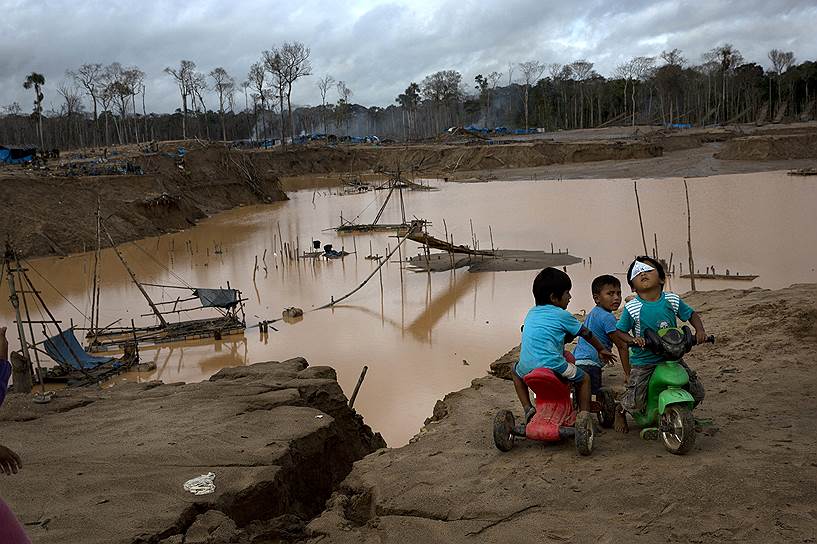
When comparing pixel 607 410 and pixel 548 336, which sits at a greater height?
pixel 548 336

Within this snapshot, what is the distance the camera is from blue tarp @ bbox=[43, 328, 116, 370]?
29.6 ft

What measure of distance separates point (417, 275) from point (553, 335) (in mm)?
11433

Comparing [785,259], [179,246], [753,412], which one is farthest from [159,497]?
[179,246]

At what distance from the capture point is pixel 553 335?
12.3ft

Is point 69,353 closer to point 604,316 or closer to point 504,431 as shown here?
point 504,431

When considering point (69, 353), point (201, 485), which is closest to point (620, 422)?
point (201, 485)

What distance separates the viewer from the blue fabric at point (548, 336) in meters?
3.74

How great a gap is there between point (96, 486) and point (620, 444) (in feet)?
Result: 8.89

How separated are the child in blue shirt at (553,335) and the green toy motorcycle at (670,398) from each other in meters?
0.27

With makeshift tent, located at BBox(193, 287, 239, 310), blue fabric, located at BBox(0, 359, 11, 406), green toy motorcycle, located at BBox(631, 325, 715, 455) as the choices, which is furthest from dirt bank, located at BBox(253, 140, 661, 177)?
blue fabric, located at BBox(0, 359, 11, 406)

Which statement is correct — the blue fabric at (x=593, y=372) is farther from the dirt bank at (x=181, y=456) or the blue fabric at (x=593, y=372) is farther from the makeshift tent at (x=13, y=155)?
the makeshift tent at (x=13, y=155)

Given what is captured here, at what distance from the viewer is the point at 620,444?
12.3ft

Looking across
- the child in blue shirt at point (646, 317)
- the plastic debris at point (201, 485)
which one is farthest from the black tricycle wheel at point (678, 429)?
the plastic debris at point (201, 485)

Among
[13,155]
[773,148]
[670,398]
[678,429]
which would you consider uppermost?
[13,155]
